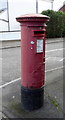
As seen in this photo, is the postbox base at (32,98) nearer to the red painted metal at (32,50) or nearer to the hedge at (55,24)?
the red painted metal at (32,50)

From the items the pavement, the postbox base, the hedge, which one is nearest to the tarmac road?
the pavement

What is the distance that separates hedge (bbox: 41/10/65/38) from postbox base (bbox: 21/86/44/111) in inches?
581

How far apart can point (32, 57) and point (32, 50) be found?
0.44 feet

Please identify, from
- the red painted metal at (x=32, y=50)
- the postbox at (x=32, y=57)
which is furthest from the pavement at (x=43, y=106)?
the red painted metal at (x=32, y=50)

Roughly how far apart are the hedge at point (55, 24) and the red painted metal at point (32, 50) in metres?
14.7

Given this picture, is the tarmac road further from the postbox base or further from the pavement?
the postbox base

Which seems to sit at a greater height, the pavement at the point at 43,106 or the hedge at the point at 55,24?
the hedge at the point at 55,24

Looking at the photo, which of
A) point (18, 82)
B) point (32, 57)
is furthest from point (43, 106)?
point (18, 82)

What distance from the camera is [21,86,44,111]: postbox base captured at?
12.4 feet

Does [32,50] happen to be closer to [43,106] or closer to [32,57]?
[32,57]

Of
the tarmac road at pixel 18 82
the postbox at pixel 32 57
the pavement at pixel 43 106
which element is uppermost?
the postbox at pixel 32 57

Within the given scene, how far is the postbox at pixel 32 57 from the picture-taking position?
355 centimetres

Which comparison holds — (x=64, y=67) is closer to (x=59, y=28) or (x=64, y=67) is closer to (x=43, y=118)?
(x=43, y=118)

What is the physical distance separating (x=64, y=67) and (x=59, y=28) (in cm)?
1215
